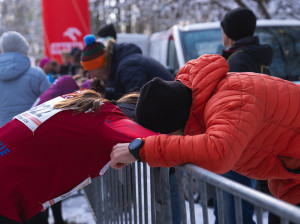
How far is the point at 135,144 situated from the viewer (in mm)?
1695

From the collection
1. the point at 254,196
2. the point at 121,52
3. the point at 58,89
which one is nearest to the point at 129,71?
the point at 121,52

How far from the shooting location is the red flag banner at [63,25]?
29.7ft

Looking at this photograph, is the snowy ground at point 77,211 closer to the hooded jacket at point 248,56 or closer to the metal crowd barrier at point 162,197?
the metal crowd barrier at point 162,197

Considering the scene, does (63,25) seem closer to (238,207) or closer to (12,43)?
(12,43)

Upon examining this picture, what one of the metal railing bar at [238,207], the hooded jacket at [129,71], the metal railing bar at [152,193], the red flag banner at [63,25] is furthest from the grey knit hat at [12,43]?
the red flag banner at [63,25]

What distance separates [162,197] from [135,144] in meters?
0.32

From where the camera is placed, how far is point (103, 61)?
369cm

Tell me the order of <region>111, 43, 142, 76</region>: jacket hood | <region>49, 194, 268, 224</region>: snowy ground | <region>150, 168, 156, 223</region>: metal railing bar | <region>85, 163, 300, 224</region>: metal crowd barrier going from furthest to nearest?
<region>49, 194, 268, 224</region>: snowy ground < <region>111, 43, 142, 76</region>: jacket hood < <region>150, 168, 156, 223</region>: metal railing bar < <region>85, 163, 300, 224</region>: metal crowd barrier

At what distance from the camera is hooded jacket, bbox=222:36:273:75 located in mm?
3145

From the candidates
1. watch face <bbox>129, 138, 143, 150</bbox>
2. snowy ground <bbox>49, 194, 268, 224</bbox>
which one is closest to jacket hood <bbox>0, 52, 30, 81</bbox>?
snowy ground <bbox>49, 194, 268, 224</bbox>

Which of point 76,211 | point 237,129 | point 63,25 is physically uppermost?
point 237,129

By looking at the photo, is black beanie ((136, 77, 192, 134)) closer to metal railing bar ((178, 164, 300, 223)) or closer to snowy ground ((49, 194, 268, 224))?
metal railing bar ((178, 164, 300, 223))

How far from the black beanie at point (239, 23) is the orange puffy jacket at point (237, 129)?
1512 millimetres

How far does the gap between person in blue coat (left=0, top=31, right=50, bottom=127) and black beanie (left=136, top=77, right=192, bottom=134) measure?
2.50m
